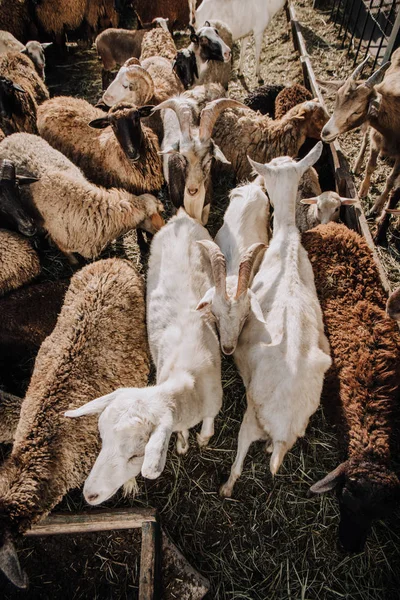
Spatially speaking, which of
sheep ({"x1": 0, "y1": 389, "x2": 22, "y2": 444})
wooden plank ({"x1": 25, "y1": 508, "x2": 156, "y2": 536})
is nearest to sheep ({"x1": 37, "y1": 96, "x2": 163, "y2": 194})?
sheep ({"x1": 0, "y1": 389, "x2": 22, "y2": 444})

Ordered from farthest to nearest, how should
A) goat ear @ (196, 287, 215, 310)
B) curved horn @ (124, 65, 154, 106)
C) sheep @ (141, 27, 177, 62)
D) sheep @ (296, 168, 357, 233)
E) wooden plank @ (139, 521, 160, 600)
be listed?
sheep @ (141, 27, 177, 62) → curved horn @ (124, 65, 154, 106) → sheep @ (296, 168, 357, 233) → goat ear @ (196, 287, 215, 310) → wooden plank @ (139, 521, 160, 600)

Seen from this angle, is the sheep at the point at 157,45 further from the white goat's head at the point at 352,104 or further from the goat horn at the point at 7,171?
the goat horn at the point at 7,171

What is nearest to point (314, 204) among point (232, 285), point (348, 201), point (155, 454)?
point (348, 201)

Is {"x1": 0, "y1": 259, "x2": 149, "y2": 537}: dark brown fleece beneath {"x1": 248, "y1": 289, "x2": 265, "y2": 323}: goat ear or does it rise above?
beneath

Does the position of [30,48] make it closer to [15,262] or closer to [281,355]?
[15,262]

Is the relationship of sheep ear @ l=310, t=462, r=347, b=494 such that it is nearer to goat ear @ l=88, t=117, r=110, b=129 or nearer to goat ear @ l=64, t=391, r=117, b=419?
goat ear @ l=64, t=391, r=117, b=419

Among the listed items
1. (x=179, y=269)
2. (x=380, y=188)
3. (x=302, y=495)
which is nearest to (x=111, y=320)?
(x=179, y=269)

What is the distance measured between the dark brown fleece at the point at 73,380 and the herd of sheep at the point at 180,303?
0.05ft

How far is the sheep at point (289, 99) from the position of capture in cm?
625

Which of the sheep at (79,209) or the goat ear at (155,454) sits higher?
the sheep at (79,209)

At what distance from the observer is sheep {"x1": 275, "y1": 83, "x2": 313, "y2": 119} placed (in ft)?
20.5

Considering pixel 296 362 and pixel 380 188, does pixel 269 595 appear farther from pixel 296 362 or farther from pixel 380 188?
pixel 380 188

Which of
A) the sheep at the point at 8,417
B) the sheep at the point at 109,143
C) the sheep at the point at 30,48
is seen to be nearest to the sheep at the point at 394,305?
the sheep at the point at 109,143

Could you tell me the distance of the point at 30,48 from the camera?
7520mm
